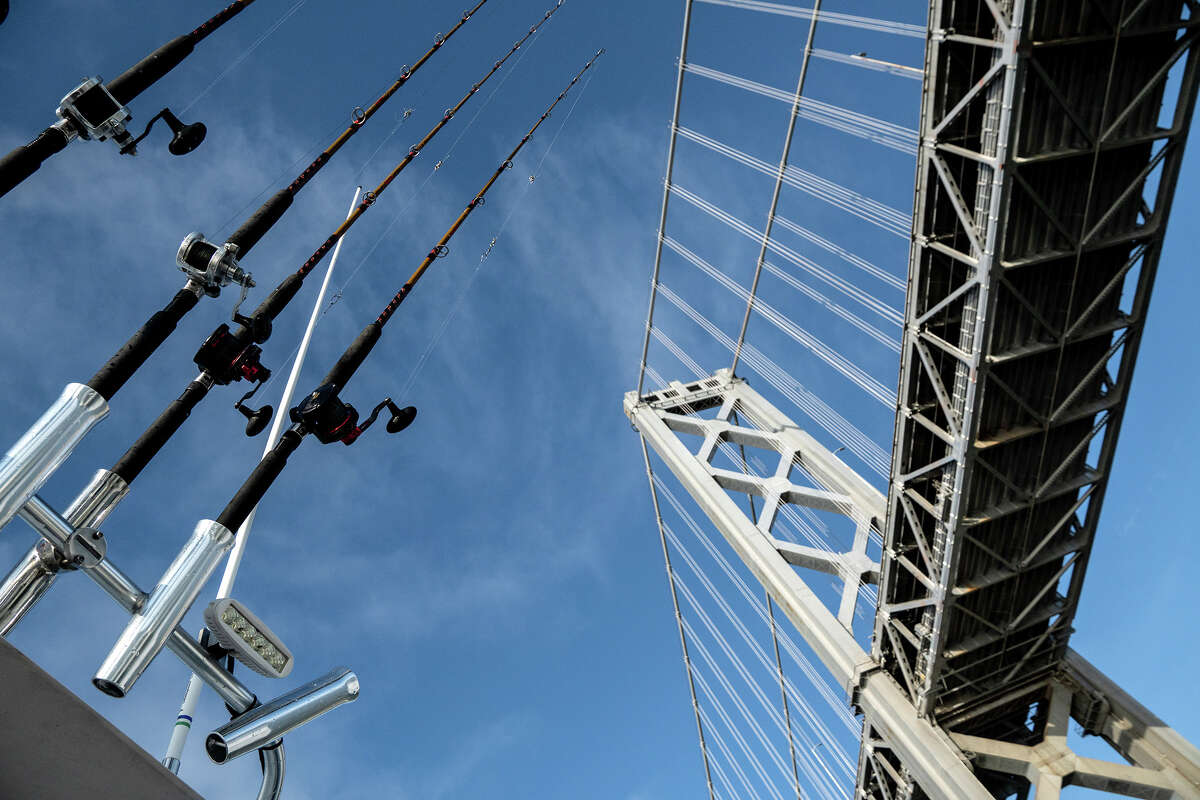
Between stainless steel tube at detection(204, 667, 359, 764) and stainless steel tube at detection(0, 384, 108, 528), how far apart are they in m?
0.91

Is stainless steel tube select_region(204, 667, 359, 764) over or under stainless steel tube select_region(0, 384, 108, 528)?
under

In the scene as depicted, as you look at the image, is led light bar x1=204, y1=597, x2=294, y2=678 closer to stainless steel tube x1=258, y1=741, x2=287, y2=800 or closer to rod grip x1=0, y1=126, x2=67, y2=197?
stainless steel tube x1=258, y1=741, x2=287, y2=800

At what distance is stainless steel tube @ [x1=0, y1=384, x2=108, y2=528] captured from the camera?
2355 mm

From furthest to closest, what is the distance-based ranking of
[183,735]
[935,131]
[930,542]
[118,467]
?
[930,542] → [935,131] → [183,735] → [118,467]

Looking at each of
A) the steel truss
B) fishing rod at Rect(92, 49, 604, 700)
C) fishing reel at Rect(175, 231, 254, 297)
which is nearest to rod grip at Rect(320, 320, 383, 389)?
fishing rod at Rect(92, 49, 604, 700)

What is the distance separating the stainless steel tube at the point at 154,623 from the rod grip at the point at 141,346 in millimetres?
995

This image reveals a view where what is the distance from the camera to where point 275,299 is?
16.2 feet

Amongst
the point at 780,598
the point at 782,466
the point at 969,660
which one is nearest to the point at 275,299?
the point at 780,598

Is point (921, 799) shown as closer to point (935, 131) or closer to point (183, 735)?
point (935, 131)

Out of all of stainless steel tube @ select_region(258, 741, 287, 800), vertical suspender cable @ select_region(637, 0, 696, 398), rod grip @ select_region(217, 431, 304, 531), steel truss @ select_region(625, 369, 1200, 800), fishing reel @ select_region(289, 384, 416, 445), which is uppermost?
vertical suspender cable @ select_region(637, 0, 696, 398)

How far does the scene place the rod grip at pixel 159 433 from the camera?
12.3ft

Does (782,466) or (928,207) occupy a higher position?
(782,466)

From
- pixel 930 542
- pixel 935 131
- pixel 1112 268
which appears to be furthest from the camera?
pixel 930 542

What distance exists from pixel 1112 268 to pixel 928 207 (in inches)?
104
